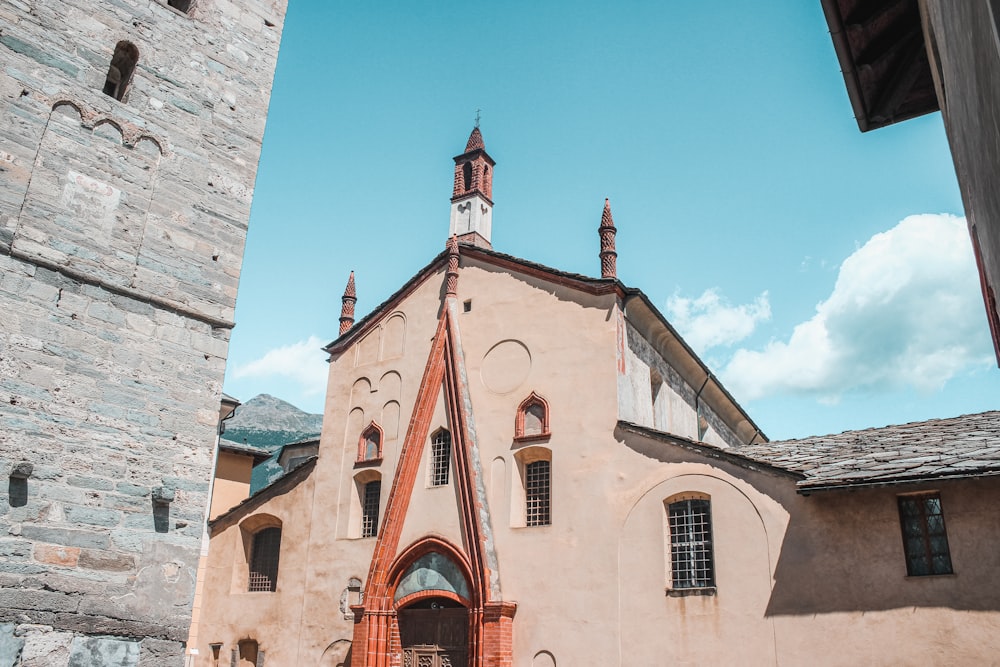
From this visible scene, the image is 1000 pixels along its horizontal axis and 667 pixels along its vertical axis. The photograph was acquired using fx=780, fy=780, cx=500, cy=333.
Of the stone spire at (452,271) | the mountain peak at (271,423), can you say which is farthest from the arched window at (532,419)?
the mountain peak at (271,423)

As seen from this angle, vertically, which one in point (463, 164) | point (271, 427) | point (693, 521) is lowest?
point (693, 521)

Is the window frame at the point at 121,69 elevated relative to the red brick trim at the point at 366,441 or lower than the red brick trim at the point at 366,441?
elevated

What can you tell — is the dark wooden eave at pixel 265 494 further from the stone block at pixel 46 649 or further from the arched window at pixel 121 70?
the stone block at pixel 46 649

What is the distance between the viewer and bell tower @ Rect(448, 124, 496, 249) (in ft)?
74.1

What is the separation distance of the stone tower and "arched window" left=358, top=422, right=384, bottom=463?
11300 millimetres

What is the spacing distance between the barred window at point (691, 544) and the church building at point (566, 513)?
41mm

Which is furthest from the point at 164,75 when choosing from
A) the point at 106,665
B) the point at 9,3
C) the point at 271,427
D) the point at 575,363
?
the point at 271,427

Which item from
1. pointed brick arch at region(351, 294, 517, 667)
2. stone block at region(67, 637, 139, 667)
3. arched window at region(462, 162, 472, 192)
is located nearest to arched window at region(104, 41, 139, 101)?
stone block at region(67, 637, 139, 667)

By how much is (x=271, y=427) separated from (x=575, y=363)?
12821 cm

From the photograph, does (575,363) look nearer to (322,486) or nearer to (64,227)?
(322,486)

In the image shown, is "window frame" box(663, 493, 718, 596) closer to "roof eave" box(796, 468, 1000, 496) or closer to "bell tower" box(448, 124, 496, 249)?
"roof eave" box(796, 468, 1000, 496)

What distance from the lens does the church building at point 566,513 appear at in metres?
12.9

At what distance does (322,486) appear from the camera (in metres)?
21.2

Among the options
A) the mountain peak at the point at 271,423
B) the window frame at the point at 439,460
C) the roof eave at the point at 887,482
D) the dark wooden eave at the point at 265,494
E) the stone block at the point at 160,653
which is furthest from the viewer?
the mountain peak at the point at 271,423
